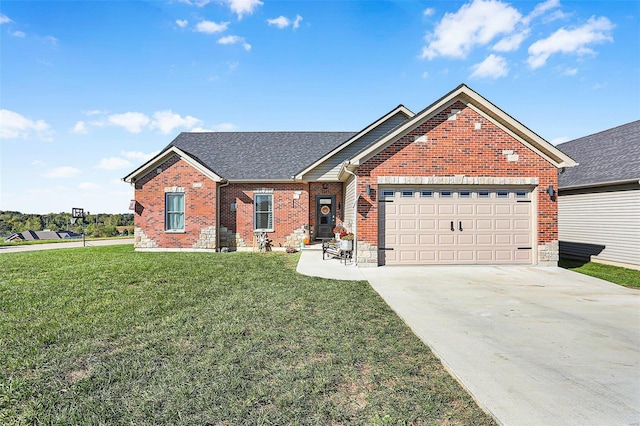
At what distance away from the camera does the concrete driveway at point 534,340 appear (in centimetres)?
326

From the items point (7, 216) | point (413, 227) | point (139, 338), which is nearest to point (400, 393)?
point (139, 338)

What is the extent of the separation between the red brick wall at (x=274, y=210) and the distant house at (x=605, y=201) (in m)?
12.1

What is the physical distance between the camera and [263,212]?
16922mm

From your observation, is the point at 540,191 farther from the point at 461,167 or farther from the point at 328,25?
the point at 328,25

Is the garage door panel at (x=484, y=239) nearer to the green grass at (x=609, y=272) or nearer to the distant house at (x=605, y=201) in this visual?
the green grass at (x=609, y=272)

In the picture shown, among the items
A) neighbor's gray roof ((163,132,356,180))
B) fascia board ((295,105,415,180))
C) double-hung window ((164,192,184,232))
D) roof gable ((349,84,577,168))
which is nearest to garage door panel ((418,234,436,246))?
roof gable ((349,84,577,168))

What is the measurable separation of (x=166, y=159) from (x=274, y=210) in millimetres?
5889

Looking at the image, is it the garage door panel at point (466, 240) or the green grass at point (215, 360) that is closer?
the green grass at point (215, 360)

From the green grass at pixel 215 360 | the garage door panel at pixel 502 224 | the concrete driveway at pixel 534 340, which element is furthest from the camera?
the garage door panel at pixel 502 224

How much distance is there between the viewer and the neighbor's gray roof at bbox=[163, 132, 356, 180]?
17.4 metres

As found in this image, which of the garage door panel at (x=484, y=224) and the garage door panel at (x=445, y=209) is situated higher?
the garage door panel at (x=445, y=209)

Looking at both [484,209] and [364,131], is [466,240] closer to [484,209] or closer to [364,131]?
[484,209]

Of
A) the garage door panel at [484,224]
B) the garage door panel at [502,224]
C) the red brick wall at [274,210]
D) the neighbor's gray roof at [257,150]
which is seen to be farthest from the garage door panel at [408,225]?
the neighbor's gray roof at [257,150]

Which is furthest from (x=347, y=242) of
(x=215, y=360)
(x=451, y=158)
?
(x=215, y=360)
